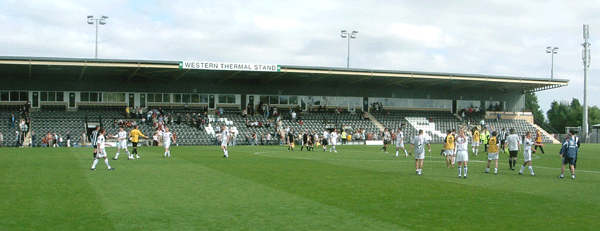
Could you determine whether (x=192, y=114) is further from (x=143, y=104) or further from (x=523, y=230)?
(x=523, y=230)

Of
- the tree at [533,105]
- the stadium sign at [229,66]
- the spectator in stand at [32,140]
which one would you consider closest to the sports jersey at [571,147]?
the stadium sign at [229,66]

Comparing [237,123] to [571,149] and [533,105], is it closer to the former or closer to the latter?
[571,149]

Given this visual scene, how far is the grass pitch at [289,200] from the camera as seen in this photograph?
9367 mm

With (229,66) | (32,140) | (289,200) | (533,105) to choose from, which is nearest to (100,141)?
(289,200)

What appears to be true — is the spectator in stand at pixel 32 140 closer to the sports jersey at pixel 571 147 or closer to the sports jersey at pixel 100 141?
the sports jersey at pixel 100 141

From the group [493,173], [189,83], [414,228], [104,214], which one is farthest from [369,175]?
[189,83]

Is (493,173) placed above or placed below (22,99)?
below

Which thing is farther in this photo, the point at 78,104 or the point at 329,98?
the point at 329,98

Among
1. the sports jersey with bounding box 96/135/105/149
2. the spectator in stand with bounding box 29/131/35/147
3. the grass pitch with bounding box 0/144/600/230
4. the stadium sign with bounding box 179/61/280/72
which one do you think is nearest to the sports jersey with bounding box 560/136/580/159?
the grass pitch with bounding box 0/144/600/230

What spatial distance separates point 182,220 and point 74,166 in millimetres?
13317

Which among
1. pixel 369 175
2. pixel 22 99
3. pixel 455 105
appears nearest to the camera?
pixel 369 175

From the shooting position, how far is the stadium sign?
45.4 metres

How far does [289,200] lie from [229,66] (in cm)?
3555

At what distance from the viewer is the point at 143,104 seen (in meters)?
53.4
